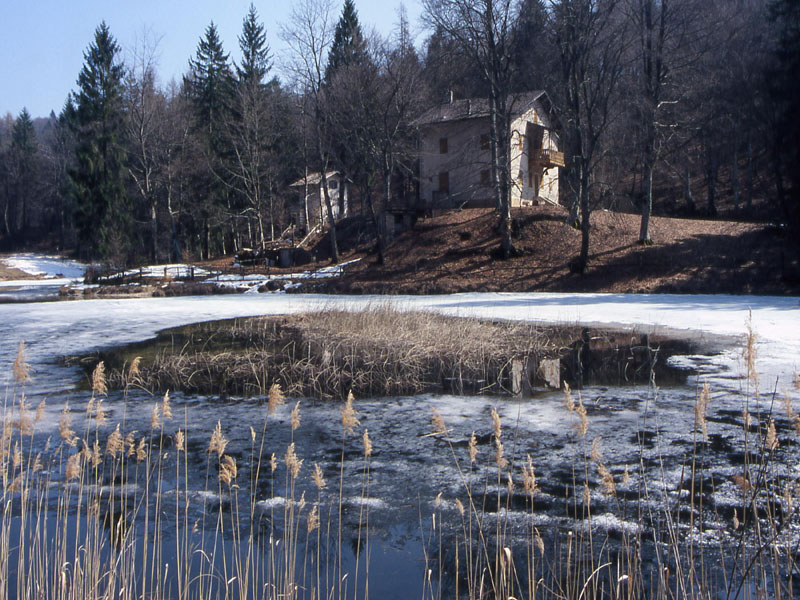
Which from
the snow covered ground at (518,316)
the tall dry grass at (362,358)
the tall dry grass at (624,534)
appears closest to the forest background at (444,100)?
the snow covered ground at (518,316)

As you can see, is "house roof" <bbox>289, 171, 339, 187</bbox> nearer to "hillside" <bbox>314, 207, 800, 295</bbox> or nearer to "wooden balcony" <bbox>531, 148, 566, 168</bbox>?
"wooden balcony" <bbox>531, 148, 566, 168</bbox>

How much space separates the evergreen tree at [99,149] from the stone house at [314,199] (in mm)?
13675

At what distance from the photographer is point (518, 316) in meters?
18.2

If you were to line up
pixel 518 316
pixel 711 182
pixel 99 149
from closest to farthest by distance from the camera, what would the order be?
pixel 518 316 < pixel 711 182 < pixel 99 149

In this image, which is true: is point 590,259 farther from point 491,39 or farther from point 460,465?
point 460,465

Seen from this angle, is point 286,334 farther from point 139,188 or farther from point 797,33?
point 139,188

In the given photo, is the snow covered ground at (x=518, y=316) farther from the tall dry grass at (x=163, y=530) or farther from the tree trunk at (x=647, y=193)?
the tree trunk at (x=647, y=193)

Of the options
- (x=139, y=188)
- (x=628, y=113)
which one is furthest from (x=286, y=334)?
(x=139, y=188)

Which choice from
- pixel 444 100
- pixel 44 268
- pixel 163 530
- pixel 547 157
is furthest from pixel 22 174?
pixel 163 530

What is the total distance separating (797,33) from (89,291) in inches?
1284

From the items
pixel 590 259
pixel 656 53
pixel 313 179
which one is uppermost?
pixel 656 53

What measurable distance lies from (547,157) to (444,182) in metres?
6.35

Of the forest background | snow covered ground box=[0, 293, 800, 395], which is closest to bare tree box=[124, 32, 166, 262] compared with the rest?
the forest background

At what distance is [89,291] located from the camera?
33438mm
